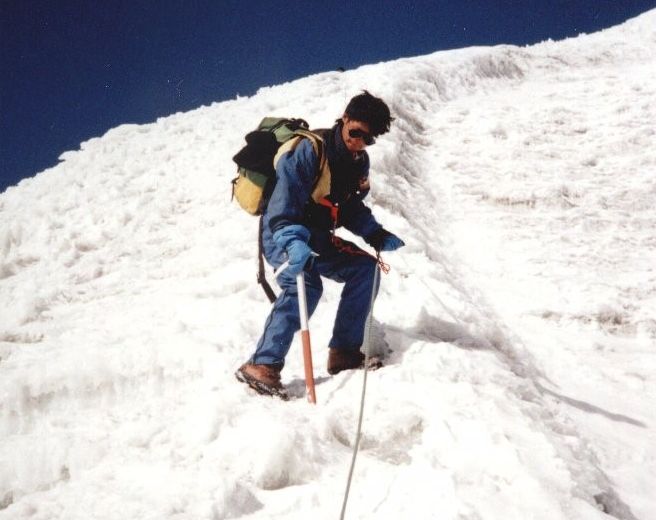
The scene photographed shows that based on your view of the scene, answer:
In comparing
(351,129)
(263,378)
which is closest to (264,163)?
(351,129)

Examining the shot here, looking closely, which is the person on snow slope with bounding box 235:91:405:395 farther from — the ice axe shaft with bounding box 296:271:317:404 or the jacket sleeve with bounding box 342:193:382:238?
the ice axe shaft with bounding box 296:271:317:404

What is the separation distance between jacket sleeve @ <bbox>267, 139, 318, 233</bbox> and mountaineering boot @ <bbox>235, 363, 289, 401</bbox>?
94 cm

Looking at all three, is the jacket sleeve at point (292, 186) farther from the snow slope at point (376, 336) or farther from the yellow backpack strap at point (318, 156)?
the snow slope at point (376, 336)

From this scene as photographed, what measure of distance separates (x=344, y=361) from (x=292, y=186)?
140 centimetres

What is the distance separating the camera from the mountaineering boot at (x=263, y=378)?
3.29m

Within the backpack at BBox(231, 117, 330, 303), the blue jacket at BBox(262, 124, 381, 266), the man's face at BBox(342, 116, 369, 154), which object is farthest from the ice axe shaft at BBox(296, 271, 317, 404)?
the man's face at BBox(342, 116, 369, 154)

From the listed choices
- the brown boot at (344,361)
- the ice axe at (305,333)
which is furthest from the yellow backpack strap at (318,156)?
the brown boot at (344,361)

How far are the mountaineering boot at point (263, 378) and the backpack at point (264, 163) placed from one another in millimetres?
1090

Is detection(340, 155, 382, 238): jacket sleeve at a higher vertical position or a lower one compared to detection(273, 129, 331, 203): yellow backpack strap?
lower

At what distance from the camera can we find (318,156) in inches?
132

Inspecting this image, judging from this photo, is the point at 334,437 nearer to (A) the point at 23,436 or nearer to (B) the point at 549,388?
(A) the point at 23,436

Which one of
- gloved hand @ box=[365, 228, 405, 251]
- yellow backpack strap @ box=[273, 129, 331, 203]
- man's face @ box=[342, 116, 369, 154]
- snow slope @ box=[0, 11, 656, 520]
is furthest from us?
gloved hand @ box=[365, 228, 405, 251]

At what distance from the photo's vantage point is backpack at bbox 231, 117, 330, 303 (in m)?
3.39

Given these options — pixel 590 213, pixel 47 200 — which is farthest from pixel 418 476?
pixel 47 200
